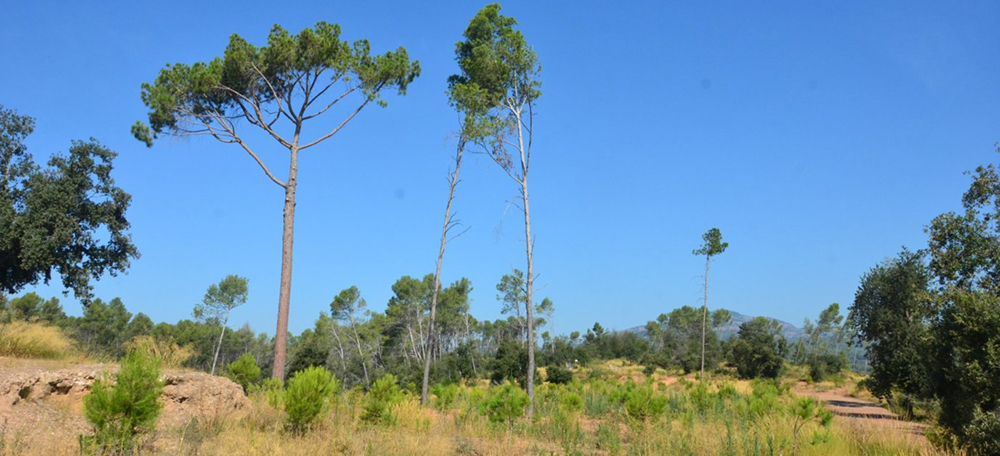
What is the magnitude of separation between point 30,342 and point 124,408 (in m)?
9.51

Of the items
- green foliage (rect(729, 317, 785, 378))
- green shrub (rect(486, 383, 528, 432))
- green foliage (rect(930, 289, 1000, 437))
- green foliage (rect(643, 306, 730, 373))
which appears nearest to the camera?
green foliage (rect(930, 289, 1000, 437))

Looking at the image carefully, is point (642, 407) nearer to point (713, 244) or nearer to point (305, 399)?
point (305, 399)

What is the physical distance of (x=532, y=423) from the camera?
9.98 metres

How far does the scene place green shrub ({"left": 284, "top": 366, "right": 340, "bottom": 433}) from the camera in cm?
763

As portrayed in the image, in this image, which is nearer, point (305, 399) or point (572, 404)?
point (305, 399)

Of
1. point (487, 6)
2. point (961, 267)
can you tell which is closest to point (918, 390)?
point (961, 267)

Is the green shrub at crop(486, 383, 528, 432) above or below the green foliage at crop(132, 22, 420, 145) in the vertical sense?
below

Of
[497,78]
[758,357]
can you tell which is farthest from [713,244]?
A: [497,78]

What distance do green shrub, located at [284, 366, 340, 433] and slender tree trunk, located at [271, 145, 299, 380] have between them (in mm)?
4543

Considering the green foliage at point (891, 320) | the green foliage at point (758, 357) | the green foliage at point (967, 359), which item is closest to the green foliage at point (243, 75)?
the green foliage at point (967, 359)

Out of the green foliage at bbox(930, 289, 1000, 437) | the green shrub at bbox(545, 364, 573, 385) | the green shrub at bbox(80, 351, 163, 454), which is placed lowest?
the green shrub at bbox(545, 364, 573, 385)

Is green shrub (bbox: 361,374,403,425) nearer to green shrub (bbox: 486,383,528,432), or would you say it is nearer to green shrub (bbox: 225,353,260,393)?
green shrub (bbox: 486,383,528,432)

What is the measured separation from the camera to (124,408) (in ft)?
19.0

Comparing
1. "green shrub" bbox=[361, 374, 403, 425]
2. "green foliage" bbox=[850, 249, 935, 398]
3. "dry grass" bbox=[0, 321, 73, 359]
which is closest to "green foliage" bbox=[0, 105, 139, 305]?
"dry grass" bbox=[0, 321, 73, 359]
